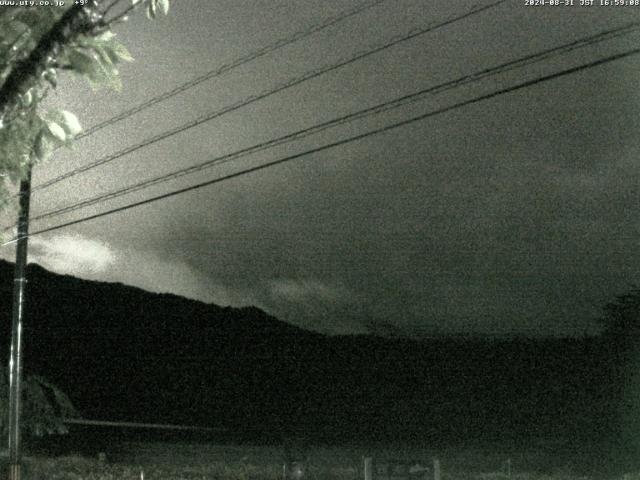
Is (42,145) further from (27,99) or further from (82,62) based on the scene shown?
(82,62)

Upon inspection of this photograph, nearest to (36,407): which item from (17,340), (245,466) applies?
(245,466)

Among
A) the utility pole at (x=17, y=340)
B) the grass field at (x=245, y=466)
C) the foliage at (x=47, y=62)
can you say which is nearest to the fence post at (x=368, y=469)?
the grass field at (x=245, y=466)

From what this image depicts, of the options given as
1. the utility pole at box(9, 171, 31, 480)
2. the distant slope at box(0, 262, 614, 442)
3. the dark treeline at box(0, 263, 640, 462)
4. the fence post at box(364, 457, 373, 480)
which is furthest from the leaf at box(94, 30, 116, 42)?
the distant slope at box(0, 262, 614, 442)

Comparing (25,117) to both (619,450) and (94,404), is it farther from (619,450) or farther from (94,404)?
(94,404)

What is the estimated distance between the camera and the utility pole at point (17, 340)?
16203mm

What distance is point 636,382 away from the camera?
4653 centimetres

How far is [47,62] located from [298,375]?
233ft

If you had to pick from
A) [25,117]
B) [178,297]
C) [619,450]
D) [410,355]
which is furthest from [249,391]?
[25,117]

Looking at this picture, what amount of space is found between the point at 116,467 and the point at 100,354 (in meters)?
52.4

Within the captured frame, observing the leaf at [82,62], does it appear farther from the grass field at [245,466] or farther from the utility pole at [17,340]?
the utility pole at [17,340]

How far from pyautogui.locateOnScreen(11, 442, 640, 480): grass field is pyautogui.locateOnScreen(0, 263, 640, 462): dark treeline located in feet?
38.5

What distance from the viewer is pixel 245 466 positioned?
72.1ft

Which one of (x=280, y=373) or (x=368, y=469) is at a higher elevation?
(x=280, y=373)

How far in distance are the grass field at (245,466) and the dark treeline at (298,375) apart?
11.7m
